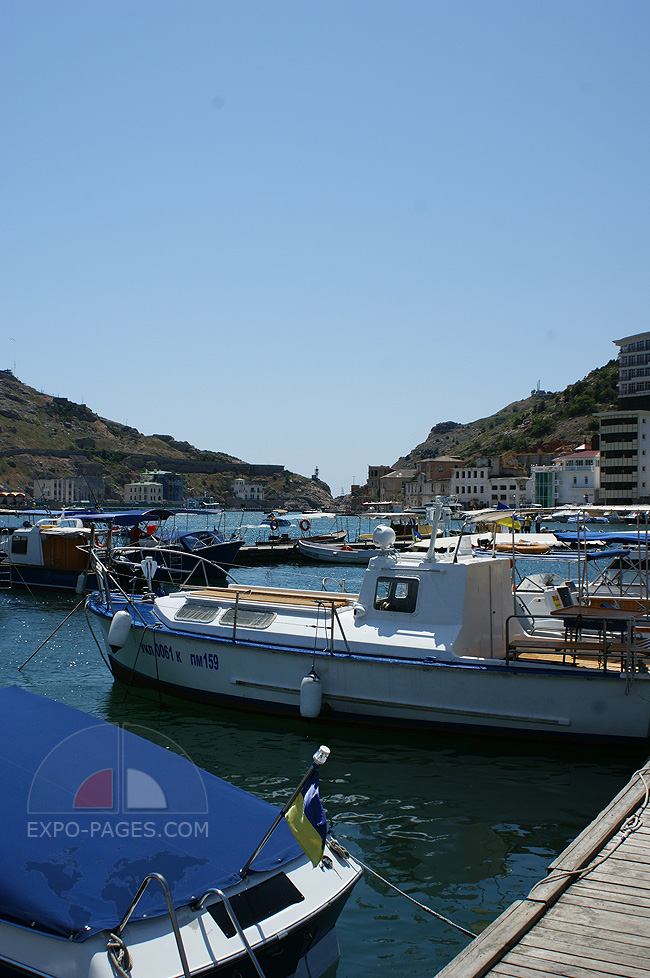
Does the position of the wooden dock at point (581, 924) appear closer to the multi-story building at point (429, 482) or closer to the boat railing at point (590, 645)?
the boat railing at point (590, 645)

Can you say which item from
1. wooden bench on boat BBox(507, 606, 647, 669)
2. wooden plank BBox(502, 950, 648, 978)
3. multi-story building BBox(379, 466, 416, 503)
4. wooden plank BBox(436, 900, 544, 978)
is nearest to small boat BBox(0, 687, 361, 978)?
wooden plank BBox(436, 900, 544, 978)

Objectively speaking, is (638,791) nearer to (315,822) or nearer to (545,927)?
(545,927)

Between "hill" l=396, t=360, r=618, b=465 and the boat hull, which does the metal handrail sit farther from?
"hill" l=396, t=360, r=618, b=465

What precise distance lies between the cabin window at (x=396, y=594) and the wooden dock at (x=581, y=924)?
22.6ft

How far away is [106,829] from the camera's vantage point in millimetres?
5734

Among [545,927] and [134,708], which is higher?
[545,927]

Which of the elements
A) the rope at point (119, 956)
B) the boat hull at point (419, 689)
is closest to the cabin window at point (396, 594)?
the boat hull at point (419, 689)

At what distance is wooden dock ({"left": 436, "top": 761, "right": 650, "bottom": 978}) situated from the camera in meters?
4.94

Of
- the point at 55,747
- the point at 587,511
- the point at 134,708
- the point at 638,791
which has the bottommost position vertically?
the point at 134,708

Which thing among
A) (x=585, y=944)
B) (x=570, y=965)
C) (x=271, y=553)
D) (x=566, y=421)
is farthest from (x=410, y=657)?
(x=566, y=421)

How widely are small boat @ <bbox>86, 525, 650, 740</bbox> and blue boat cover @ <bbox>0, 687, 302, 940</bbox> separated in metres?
6.68

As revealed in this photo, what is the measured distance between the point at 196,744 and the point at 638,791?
25.6ft

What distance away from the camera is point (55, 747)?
6797mm

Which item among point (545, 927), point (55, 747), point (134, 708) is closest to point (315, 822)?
point (545, 927)
